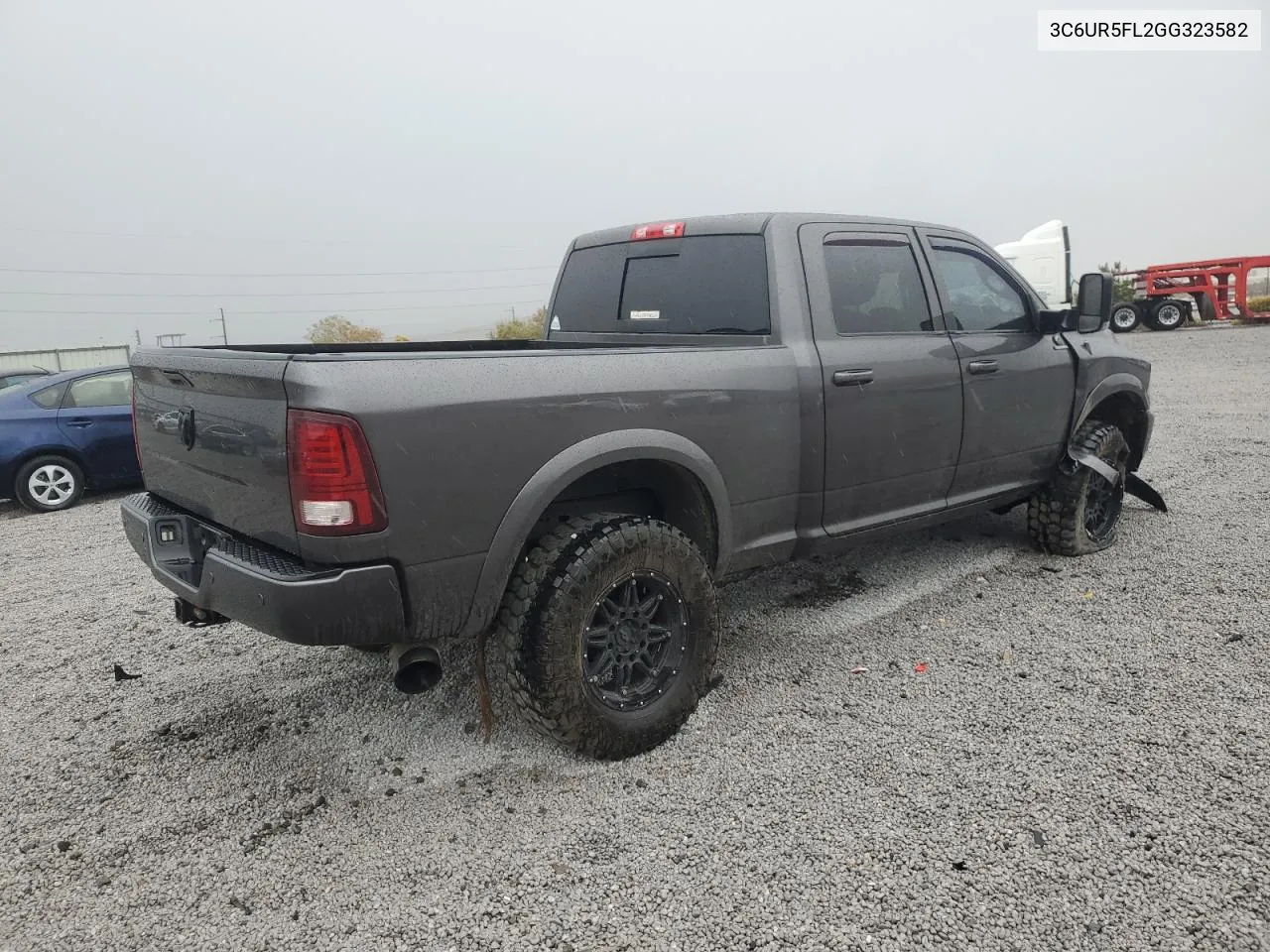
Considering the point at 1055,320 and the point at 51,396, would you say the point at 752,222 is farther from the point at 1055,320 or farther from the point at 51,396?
the point at 51,396

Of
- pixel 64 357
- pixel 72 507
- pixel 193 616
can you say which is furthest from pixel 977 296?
pixel 64 357

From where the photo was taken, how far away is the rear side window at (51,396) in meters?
7.73

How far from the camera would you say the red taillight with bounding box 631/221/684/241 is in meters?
3.87

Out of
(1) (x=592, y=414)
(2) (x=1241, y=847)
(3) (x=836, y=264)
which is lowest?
(2) (x=1241, y=847)

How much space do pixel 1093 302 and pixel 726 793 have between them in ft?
10.7

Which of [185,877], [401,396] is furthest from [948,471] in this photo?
[185,877]

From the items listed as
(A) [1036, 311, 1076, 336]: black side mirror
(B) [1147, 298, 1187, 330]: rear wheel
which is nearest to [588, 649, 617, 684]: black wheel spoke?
(A) [1036, 311, 1076, 336]: black side mirror

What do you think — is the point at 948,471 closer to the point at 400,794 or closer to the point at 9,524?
the point at 400,794

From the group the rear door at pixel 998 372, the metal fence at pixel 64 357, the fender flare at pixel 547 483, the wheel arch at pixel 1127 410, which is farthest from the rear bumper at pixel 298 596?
the metal fence at pixel 64 357

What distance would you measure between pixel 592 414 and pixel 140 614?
10.8ft

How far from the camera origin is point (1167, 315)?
2334 cm

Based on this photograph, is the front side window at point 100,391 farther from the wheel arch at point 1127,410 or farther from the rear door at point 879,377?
the wheel arch at point 1127,410

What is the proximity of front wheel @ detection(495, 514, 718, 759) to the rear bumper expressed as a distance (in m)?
0.44

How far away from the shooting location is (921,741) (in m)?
2.97
